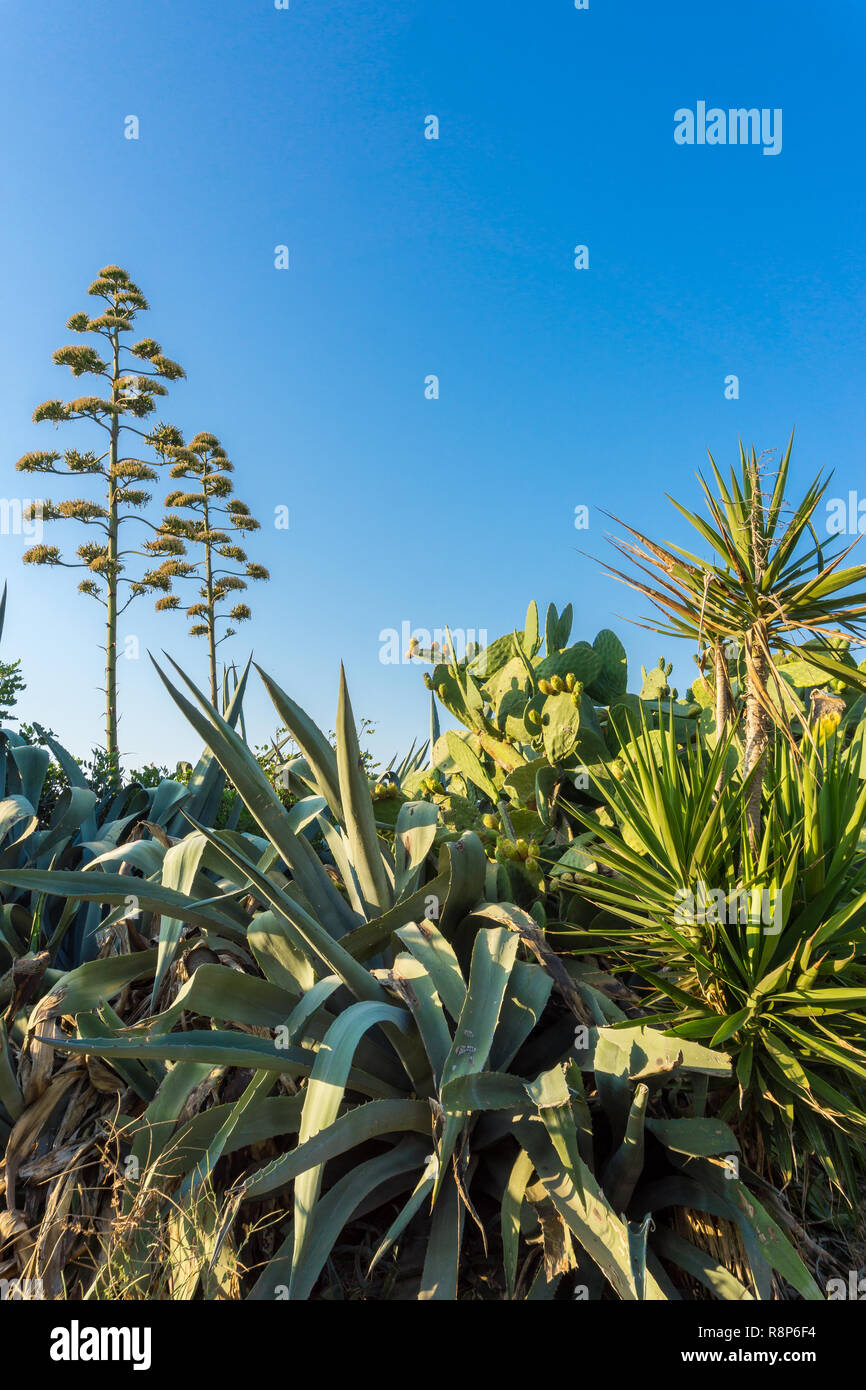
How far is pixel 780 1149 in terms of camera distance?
2.13m

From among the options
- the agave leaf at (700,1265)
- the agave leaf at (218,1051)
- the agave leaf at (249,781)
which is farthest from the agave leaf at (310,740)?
the agave leaf at (700,1265)

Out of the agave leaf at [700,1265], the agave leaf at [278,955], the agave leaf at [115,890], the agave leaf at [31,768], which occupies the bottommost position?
the agave leaf at [700,1265]

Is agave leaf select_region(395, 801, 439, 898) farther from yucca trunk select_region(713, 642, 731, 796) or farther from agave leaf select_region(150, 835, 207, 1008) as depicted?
yucca trunk select_region(713, 642, 731, 796)

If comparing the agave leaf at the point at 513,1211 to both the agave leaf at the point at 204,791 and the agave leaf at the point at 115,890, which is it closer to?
the agave leaf at the point at 115,890

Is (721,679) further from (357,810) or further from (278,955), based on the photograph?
(278,955)

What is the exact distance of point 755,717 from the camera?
2293 mm

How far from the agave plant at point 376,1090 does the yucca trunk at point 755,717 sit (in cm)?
57

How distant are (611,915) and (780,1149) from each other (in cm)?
82

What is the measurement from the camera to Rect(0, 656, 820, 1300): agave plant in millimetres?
1788

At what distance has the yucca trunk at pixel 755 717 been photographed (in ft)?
7.30

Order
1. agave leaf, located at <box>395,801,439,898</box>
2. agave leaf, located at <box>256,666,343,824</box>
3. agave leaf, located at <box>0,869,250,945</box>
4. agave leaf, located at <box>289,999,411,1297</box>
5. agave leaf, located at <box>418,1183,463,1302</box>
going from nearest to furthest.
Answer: agave leaf, located at <box>289,999,411,1297</box>, agave leaf, located at <box>418,1183,463,1302</box>, agave leaf, located at <box>256,666,343,824</box>, agave leaf, located at <box>0,869,250,945</box>, agave leaf, located at <box>395,801,439,898</box>

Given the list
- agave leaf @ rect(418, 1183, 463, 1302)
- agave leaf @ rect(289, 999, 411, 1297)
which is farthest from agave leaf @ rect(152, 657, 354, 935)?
agave leaf @ rect(418, 1183, 463, 1302)

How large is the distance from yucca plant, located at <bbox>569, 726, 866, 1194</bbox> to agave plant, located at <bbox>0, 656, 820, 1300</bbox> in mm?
173
